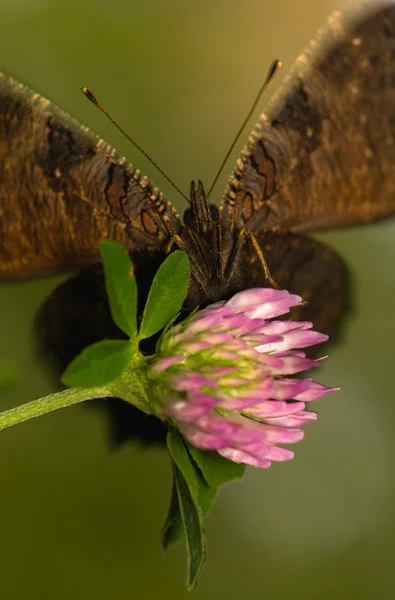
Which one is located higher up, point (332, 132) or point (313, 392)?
point (332, 132)

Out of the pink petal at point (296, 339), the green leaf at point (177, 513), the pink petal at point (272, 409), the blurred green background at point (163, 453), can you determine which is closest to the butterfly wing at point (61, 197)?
the pink petal at point (296, 339)

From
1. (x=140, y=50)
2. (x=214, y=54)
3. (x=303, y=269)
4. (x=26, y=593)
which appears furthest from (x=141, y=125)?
(x=26, y=593)

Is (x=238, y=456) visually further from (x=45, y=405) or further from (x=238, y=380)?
(x=45, y=405)

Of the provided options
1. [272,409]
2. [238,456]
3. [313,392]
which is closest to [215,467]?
[238,456]

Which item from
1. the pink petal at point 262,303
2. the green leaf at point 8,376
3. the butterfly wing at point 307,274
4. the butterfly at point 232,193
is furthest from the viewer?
the butterfly wing at point 307,274

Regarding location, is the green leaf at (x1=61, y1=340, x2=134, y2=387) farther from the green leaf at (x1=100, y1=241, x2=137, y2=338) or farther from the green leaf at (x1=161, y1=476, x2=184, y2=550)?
the green leaf at (x1=161, y1=476, x2=184, y2=550)

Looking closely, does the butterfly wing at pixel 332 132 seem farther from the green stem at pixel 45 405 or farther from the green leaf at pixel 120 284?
the green stem at pixel 45 405

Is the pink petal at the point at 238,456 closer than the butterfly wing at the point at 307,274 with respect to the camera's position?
Yes
